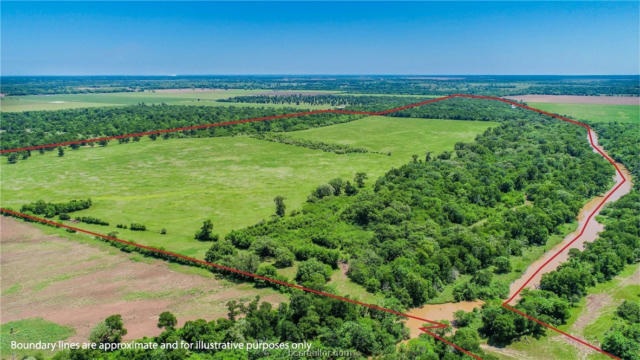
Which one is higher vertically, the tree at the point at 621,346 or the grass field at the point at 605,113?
the grass field at the point at 605,113

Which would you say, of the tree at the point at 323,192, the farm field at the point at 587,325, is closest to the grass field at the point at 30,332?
the farm field at the point at 587,325

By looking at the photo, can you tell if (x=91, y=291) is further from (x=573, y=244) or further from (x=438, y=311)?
(x=573, y=244)

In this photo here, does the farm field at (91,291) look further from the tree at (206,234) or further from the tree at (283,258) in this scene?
the tree at (206,234)

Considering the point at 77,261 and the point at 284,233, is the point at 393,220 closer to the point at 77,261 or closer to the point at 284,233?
the point at 284,233

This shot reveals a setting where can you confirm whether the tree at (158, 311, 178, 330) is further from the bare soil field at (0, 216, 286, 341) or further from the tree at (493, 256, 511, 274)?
the tree at (493, 256, 511, 274)

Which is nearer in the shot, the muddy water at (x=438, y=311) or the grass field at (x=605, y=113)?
the muddy water at (x=438, y=311)

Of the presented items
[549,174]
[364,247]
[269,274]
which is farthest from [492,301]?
[549,174]

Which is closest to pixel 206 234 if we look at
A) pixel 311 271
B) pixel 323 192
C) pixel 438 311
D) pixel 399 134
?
pixel 311 271
